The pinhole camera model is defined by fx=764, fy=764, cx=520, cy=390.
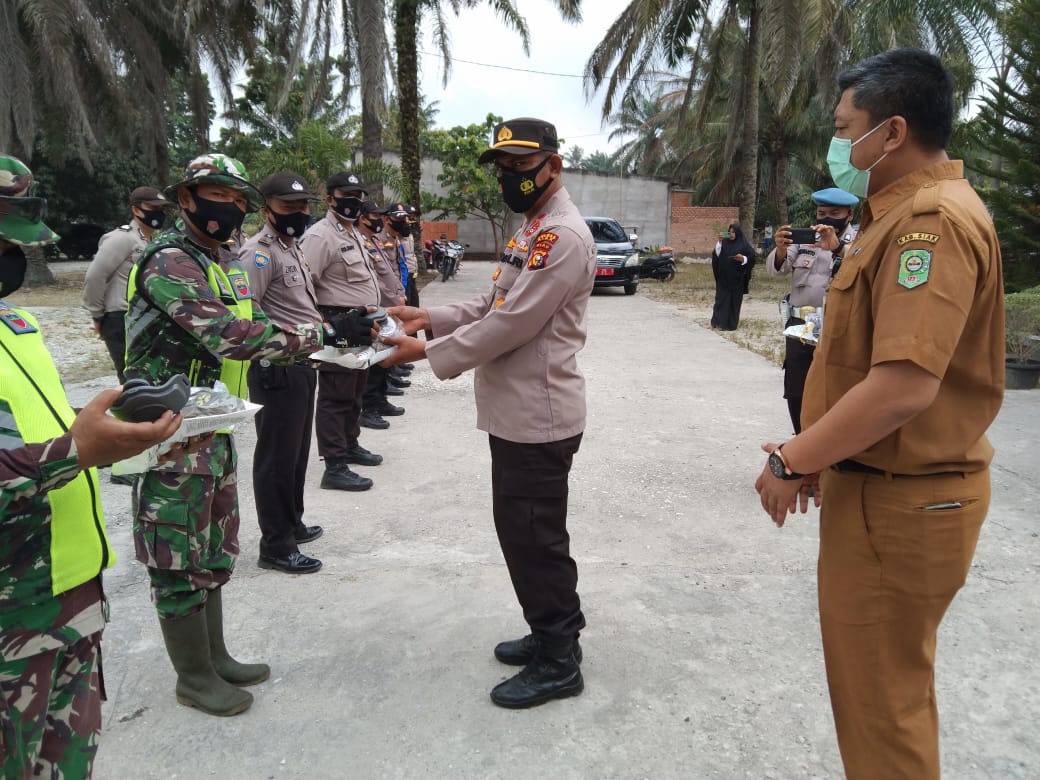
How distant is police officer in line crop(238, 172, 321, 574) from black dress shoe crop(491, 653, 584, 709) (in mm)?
1398

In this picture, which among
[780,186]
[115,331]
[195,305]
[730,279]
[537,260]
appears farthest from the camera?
[780,186]

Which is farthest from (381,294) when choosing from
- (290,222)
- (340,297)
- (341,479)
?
(290,222)

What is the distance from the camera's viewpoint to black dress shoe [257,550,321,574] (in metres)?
3.66

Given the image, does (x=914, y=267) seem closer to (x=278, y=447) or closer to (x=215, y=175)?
(x=215, y=175)

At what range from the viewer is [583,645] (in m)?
3.03

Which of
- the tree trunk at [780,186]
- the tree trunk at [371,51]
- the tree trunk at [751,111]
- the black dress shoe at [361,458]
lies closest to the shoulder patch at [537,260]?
the black dress shoe at [361,458]

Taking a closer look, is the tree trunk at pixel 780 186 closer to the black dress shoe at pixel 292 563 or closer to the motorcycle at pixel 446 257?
the motorcycle at pixel 446 257

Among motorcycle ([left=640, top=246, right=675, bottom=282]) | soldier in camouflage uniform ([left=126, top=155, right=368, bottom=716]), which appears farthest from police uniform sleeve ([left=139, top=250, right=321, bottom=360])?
motorcycle ([left=640, top=246, right=675, bottom=282])

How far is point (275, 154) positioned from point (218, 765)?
16033 millimetres

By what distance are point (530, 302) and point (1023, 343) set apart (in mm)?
7335

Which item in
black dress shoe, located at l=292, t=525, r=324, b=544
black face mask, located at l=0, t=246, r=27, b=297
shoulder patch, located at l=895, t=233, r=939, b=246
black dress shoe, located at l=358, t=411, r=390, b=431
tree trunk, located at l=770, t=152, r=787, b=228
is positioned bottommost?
black dress shoe, located at l=292, t=525, r=324, b=544

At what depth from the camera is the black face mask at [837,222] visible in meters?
5.03

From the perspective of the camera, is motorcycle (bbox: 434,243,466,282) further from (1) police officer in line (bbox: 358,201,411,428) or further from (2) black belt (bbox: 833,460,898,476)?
(2) black belt (bbox: 833,460,898,476)

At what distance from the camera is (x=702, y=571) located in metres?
3.66
